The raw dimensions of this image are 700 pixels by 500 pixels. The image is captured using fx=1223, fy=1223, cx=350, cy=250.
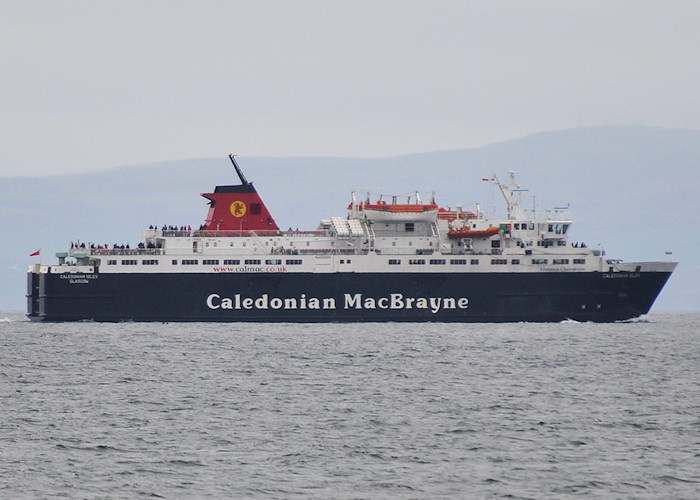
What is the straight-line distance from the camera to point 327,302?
2849 inches

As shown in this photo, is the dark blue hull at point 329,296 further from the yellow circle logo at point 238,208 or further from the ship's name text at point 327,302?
the yellow circle logo at point 238,208

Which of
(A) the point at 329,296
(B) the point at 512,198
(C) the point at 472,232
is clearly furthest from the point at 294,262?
(B) the point at 512,198

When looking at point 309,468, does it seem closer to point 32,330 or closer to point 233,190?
point 32,330

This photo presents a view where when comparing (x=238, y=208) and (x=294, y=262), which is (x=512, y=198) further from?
(x=238, y=208)

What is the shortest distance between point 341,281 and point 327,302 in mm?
1497

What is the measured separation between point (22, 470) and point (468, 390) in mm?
16901

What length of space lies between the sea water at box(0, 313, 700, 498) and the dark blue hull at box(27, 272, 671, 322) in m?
15.4

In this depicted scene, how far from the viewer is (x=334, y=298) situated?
2847 inches

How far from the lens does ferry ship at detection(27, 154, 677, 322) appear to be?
71875 millimetres

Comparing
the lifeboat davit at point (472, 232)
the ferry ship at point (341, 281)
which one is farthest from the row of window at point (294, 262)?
the lifeboat davit at point (472, 232)

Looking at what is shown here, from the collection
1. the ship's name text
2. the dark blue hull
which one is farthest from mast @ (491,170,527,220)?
the ship's name text

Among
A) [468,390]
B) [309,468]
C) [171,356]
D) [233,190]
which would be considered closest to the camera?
[309,468]

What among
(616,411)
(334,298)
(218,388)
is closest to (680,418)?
(616,411)

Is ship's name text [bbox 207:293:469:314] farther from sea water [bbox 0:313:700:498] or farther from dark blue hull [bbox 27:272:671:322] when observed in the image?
sea water [bbox 0:313:700:498]
